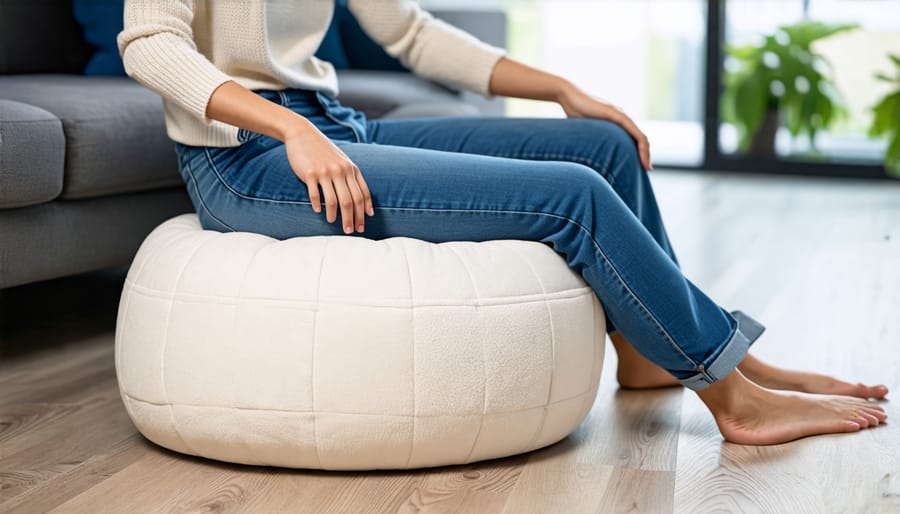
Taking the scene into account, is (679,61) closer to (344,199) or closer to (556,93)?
(556,93)

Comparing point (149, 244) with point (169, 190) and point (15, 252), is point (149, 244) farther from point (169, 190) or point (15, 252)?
point (169, 190)

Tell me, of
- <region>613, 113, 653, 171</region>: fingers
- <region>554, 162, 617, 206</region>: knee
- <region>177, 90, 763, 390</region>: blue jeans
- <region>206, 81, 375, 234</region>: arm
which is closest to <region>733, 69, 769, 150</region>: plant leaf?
<region>613, 113, 653, 171</region>: fingers

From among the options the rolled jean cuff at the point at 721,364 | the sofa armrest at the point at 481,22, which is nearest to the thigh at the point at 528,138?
the rolled jean cuff at the point at 721,364

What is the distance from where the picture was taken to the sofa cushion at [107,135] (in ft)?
6.20

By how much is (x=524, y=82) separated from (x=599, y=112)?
16cm

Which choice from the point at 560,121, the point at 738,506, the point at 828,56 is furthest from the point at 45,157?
the point at 828,56

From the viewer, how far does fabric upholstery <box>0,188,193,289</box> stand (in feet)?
5.91

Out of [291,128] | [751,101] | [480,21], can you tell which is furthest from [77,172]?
[751,101]

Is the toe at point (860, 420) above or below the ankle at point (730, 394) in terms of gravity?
below

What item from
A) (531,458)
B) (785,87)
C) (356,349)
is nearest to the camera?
(356,349)

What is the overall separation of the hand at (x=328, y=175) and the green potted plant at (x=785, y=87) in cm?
340

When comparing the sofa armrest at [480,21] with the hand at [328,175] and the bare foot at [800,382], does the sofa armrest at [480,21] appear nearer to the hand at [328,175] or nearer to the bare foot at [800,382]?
the bare foot at [800,382]

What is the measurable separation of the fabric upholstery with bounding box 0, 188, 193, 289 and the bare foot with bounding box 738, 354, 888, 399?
1151 mm

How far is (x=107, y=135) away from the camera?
1.94 m
